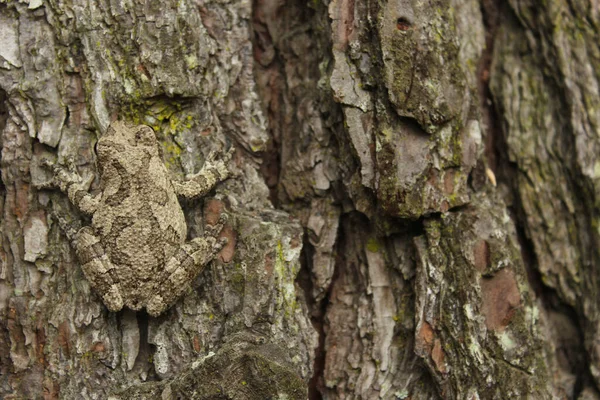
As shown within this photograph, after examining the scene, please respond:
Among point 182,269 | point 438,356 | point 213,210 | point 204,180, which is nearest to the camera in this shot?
point 438,356

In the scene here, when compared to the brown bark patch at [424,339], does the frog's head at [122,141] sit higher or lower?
higher

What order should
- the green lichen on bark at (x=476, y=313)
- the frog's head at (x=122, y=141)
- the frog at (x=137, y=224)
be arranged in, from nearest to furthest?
1. the green lichen on bark at (x=476, y=313)
2. the frog at (x=137, y=224)
3. the frog's head at (x=122, y=141)

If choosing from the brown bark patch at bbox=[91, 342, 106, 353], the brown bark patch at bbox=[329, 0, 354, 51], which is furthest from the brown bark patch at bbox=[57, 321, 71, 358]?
the brown bark patch at bbox=[329, 0, 354, 51]

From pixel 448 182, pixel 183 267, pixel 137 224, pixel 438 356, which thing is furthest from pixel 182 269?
pixel 448 182

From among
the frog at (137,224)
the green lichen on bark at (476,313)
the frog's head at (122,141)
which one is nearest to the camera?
the green lichen on bark at (476,313)

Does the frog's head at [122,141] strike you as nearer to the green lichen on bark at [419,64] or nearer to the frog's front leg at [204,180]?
the frog's front leg at [204,180]

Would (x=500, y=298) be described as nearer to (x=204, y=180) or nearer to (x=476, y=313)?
(x=476, y=313)

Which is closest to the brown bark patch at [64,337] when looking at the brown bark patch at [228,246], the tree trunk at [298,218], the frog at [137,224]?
the tree trunk at [298,218]
